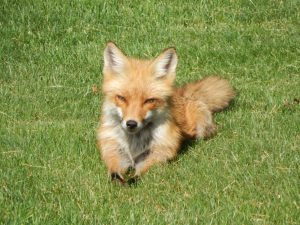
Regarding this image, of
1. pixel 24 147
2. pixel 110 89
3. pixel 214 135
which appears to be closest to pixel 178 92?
pixel 214 135

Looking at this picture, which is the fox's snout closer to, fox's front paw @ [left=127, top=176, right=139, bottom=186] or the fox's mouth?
the fox's mouth

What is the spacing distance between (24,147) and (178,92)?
2112 mm

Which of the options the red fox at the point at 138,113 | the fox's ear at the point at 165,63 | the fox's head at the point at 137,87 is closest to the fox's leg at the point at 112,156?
the red fox at the point at 138,113

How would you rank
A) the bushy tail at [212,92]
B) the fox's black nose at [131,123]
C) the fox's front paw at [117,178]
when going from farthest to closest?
the bushy tail at [212,92]
the fox's black nose at [131,123]
the fox's front paw at [117,178]

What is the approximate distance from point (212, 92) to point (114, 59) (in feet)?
6.23

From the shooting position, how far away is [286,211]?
17.2 ft

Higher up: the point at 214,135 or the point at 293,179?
the point at 293,179

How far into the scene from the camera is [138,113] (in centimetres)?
654

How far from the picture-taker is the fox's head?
6.59m

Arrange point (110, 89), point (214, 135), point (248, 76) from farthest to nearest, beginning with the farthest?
point (248, 76) < point (214, 135) < point (110, 89)

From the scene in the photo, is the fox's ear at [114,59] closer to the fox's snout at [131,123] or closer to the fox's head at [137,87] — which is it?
the fox's head at [137,87]

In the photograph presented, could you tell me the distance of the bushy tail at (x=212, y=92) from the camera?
8.37 metres

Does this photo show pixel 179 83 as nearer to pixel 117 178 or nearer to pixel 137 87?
pixel 137 87

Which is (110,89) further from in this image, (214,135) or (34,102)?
(34,102)
